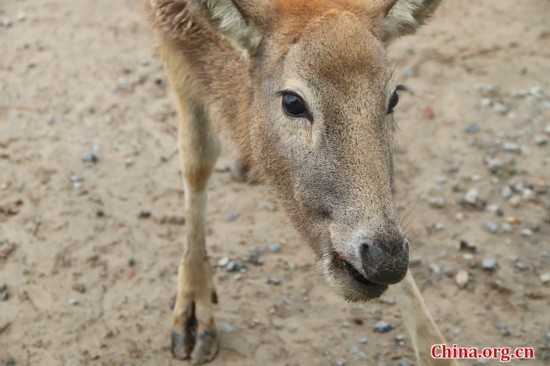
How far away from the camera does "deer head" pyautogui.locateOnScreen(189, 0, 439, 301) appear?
A: 15.2 feet

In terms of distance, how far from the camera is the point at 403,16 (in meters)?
5.67

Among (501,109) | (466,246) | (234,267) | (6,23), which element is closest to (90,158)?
(234,267)

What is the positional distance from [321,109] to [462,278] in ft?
10.5

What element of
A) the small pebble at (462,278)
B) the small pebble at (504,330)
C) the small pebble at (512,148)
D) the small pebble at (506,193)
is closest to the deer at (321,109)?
the small pebble at (504,330)

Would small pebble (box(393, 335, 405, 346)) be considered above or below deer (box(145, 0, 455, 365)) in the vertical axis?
below

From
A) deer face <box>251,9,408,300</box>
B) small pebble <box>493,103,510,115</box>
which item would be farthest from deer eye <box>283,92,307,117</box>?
small pebble <box>493,103,510,115</box>

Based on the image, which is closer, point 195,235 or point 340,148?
point 340,148

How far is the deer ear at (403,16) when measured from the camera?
18.4 feet

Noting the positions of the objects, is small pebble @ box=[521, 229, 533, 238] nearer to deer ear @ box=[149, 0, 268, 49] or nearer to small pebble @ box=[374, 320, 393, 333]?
small pebble @ box=[374, 320, 393, 333]

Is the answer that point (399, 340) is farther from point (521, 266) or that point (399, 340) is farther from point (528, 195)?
point (528, 195)

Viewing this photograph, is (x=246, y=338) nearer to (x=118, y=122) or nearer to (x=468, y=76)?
(x=118, y=122)

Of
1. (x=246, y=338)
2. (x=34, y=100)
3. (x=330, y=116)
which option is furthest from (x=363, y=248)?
(x=34, y=100)

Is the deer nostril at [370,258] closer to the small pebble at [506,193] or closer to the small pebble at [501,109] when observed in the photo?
the small pebble at [506,193]

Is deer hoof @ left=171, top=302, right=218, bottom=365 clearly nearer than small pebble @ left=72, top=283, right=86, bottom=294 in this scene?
Yes
